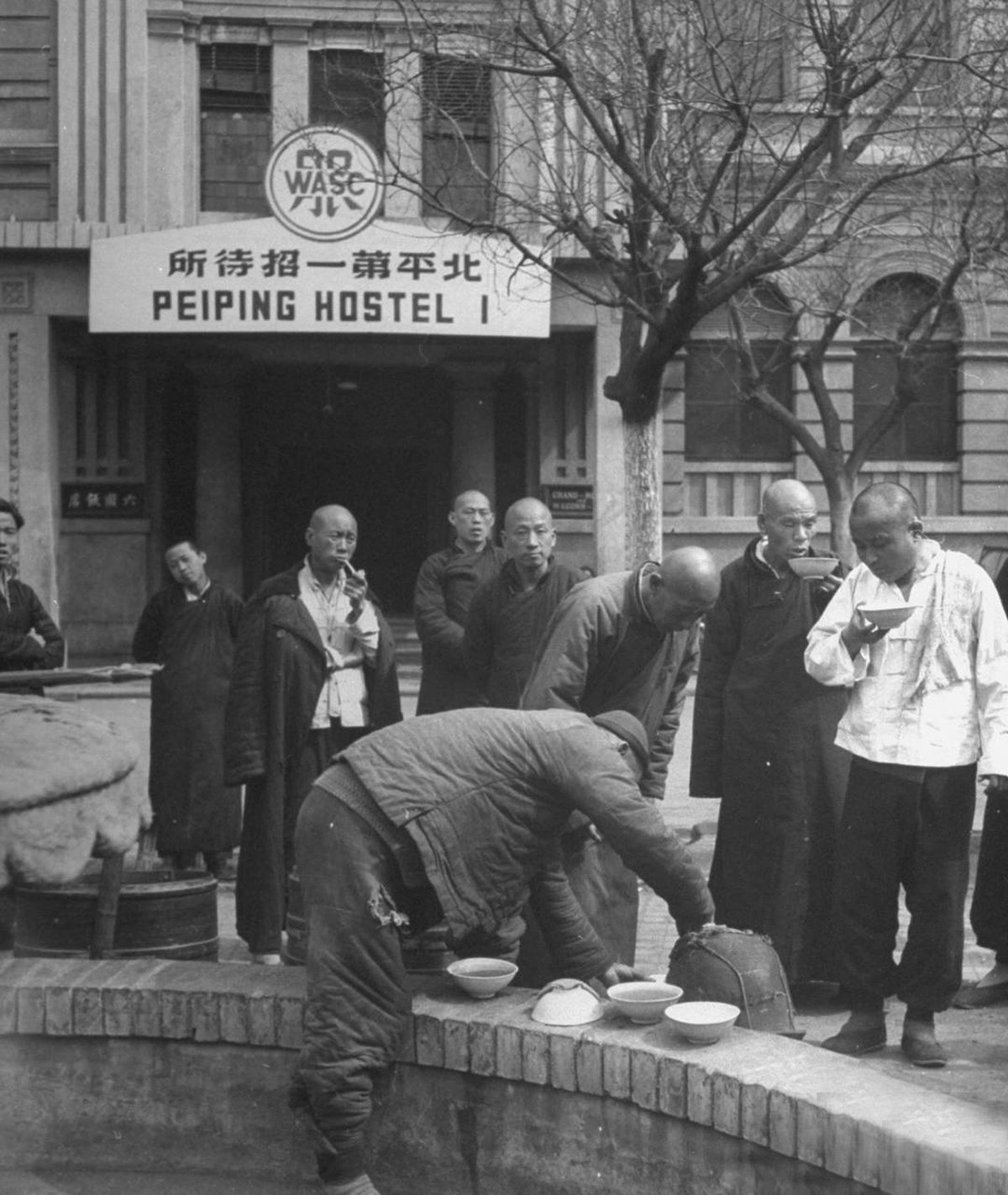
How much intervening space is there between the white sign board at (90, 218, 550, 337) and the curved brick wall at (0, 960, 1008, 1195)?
14.2 metres

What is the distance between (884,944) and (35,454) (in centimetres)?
1595

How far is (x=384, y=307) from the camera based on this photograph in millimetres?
18406

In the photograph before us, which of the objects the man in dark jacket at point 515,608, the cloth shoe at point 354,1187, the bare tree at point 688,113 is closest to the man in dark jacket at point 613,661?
the cloth shoe at point 354,1187

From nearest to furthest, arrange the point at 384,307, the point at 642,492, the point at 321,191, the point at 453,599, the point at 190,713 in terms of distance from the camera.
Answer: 1. the point at 453,599
2. the point at 190,713
3. the point at 642,492
4. the point at 321,191
5. the point at 384,307

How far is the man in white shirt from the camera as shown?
17.4ft

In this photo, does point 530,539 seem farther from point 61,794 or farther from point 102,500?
point 102,500

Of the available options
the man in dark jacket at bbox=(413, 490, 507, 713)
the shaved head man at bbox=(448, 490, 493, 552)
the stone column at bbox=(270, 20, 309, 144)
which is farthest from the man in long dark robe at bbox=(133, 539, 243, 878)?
the stone column at bbox=(270, 20, 309, 144)

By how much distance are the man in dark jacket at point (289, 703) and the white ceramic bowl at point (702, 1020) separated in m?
3.12

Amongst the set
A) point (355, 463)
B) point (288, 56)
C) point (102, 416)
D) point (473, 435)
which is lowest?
point (355, 463)

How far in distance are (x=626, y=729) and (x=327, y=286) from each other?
14.5 m

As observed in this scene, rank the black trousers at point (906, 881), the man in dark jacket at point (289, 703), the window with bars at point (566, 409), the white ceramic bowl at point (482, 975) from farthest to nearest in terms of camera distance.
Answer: the window with bars at point (566, 409) → the man in dark jacket at point (289, 703) → the black trousers at point (906, 881) → the white ceramic bowl at point (482, 975)

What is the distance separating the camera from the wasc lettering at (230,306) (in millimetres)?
18406

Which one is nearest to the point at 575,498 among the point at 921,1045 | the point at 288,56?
the point at 288,56

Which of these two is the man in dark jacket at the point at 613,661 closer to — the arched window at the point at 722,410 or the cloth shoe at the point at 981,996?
the cloth shoe at the point at 981,996
